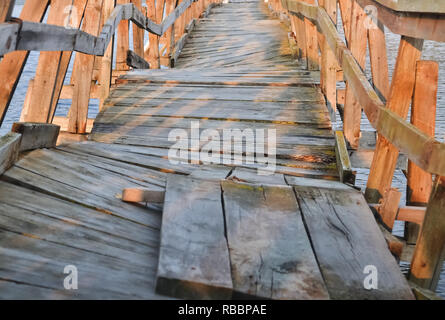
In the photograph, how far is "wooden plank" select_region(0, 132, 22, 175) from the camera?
8.02 ft

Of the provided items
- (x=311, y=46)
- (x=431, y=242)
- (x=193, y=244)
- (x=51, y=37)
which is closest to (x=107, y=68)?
(x=311, y=46)

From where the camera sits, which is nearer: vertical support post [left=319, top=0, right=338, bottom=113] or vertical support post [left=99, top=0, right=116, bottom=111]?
vertical support post [left=319, top=0, right=338, bottom=113]

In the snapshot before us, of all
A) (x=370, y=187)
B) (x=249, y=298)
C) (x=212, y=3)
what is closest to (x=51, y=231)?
(x=249, y=298)

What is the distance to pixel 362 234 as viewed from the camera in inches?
84.7

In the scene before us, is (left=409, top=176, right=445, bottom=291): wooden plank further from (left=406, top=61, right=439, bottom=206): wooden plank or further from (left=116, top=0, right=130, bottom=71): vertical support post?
(left=116, top=0, right=130, bottom=71): vertical support post

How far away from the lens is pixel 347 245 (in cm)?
204

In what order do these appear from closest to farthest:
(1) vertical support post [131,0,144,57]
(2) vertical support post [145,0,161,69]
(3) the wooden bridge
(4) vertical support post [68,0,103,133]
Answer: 1. (3) the wooden bridge
2. (4) vertical support post [68,0,103,133]
3. (1) vertical support post [131,0,144,57]
4. (2) vertical support post [145,0,161,69]

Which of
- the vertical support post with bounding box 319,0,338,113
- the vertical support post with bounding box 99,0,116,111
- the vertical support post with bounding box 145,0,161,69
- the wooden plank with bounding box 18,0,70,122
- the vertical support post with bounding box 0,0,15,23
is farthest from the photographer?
the vertical support post with bounding box 145,0,161,69

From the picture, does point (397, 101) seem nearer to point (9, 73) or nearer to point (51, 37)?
point (51, 37)

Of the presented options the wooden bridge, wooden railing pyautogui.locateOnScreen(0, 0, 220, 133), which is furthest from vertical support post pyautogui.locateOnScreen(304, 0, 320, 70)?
wooden railing pyautogui.locateOnScreen(0, 0, 220, 133)

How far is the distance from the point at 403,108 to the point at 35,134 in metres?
2.16

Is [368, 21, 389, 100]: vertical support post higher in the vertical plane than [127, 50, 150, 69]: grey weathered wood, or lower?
higher

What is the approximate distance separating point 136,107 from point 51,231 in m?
2.85

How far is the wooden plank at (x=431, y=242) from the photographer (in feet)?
6.49
